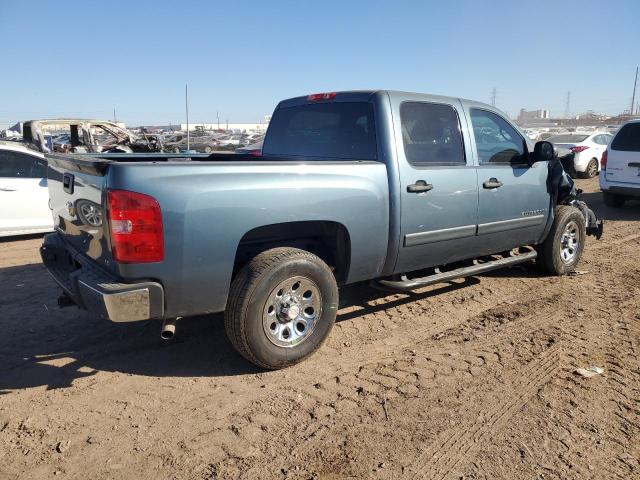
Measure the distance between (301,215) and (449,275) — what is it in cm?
172

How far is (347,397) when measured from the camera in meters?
3.22

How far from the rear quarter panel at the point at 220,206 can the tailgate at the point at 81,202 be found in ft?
0.67

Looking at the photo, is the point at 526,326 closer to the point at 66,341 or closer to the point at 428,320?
the point at 428,320

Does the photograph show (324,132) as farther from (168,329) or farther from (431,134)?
(168,329)

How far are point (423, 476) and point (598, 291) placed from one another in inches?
147

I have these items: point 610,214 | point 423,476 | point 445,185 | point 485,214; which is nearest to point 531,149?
point 485,214

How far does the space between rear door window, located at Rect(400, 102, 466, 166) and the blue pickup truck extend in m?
0.01

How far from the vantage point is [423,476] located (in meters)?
2.50

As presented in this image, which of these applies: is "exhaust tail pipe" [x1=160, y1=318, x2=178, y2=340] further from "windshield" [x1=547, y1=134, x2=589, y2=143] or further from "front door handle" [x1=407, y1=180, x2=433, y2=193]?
"windshield" [x1=547, y1=134, x2=589, y2=143]

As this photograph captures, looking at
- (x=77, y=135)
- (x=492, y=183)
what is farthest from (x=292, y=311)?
(x=77, y=135)

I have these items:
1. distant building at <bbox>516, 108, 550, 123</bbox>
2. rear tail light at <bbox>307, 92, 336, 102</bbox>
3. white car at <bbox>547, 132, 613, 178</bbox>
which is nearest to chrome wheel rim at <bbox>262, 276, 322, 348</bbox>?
rear tail light at <bbox>307, 92, 336, 102</bbox>

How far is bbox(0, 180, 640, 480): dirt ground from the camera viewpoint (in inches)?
102

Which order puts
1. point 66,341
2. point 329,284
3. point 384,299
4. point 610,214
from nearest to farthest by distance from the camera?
1. point 329,284
2. point 66,341
3. point 384,299
4. point 610,214

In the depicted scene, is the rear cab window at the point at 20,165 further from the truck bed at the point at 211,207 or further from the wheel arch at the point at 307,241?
the wheel arch at the point at 307,241
